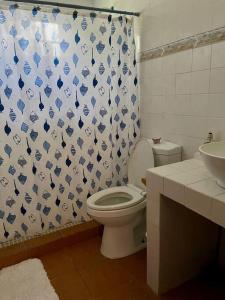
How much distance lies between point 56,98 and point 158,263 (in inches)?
52.3

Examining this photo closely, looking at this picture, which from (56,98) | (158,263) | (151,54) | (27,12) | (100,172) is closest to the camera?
(158,263)

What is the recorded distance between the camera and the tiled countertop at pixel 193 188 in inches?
39.4

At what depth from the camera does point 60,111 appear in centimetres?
179

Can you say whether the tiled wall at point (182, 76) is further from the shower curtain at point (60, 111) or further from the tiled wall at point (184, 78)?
the shower curtain at point (60, 111)

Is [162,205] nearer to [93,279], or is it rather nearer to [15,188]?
[93,279]

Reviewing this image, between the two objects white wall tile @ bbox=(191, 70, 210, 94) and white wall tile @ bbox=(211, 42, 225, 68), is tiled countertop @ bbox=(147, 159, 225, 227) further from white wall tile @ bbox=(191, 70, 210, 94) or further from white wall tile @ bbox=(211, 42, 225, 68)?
white wall tile @ bbox=(211, 42, 225, 68)

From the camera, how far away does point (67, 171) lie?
6.37 feet

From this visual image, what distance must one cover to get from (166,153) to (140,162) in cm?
26

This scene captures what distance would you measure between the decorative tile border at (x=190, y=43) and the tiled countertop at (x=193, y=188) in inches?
29.6

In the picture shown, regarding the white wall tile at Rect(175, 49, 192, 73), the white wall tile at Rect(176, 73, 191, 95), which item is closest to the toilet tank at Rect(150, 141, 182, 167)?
the white wall tile at Rect(176, 73, 191, 95)

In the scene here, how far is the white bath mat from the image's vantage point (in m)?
1.48

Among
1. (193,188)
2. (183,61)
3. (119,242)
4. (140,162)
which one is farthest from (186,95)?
(119,242)

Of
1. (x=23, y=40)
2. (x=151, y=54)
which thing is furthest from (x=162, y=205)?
(x=23, y=40)

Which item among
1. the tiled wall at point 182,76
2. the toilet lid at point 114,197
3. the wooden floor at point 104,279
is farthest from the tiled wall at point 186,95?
the wooden floor at point 104,279
